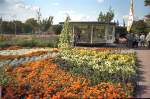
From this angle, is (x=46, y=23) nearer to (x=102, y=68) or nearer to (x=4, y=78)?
(x=102, y=68)

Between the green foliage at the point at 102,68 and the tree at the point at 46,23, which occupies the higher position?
the tree at the point at 46,23

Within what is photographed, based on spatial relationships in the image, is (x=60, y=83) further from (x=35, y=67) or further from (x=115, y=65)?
(x=115, y=65)

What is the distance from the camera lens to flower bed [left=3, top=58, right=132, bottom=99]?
9914 millimetres

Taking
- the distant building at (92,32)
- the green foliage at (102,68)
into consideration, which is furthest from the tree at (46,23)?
the green foliage at (102,68)

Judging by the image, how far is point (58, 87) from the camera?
1086 centimetres

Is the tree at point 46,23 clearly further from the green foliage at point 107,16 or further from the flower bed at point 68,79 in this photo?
the flower bed at point 68,79

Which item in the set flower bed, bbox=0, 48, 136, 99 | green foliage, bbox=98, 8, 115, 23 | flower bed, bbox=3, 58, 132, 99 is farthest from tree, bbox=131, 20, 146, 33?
flower bed, bbox=3, 58, 132, 99

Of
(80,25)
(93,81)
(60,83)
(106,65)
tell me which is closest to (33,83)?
(60,83)

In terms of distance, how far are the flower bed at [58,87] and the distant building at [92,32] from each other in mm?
23948

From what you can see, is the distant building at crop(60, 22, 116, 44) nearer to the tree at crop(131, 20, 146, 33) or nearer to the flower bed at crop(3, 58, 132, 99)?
the tree at crop(131, 20, 146, 33)

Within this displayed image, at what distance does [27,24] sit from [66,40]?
53.1 m

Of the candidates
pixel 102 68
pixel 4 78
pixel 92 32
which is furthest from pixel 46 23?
pixel 4 78

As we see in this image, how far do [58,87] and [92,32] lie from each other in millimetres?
26960

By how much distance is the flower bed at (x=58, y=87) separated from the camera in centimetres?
991
